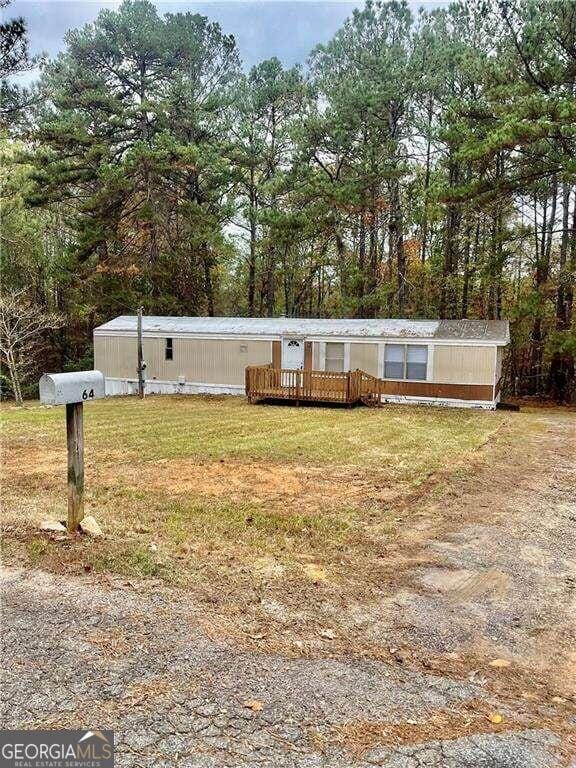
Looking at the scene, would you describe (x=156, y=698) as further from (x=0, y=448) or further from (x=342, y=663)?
(x=0, y=448)

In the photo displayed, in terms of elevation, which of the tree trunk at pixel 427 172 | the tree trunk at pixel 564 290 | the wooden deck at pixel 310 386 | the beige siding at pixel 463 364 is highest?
A: the tree trunk at pixel 427 172

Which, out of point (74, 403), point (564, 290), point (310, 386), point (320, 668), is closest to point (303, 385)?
point (310, 386)

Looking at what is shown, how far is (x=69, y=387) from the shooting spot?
4156 millimetres

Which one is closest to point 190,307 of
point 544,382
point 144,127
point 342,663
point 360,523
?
point 144,127

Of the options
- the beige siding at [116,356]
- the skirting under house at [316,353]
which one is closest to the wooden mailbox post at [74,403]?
the skirting under house at [316,353]

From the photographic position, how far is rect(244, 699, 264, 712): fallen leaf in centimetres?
247

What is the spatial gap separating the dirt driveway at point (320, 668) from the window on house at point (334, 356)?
11610 millimetres

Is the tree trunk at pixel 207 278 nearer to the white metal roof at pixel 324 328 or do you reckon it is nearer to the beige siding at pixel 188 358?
the white metal roof at pixel 324 328

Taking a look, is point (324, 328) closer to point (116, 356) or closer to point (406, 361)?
point (406, 361)

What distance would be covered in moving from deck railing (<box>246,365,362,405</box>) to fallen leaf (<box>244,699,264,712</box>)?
451 inches

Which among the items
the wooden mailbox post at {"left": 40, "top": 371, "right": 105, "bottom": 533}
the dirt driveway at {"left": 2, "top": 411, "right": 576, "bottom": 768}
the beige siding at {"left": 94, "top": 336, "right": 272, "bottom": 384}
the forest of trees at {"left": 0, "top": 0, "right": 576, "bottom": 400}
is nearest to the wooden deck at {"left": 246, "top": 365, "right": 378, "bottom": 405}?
the beige siding at {"left": 94, "top": 336, "right": 272, "bottom": 384}

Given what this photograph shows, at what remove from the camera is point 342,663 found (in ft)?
9.38

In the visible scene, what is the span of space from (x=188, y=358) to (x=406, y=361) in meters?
7.03

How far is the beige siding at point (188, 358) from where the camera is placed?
16.8 metres
